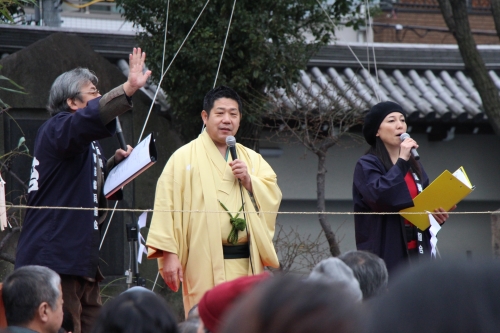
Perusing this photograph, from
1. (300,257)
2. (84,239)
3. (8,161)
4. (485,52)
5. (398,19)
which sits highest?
(398,19)

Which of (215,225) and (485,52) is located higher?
(485,52)

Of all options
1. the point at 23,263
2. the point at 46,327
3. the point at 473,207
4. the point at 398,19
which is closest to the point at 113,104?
the point at 23,263

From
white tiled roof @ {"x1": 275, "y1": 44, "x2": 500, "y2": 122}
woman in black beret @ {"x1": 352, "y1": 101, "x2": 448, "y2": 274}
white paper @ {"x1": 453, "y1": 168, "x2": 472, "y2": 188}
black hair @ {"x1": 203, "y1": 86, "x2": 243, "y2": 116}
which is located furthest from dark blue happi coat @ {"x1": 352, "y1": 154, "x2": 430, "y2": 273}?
white tiled roof @ {"x1": 275, "y1": 44, "x2": 500, "y2": 122}

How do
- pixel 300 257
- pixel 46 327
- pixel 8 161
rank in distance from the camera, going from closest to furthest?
pixel 46 327, pixel 8 161, pixel 300 257

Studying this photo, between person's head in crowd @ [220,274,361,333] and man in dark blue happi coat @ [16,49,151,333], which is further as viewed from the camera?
man in dark blue happi coat @ [16,49,151,333]

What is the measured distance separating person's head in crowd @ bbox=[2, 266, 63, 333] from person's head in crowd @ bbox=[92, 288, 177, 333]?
3.71ft

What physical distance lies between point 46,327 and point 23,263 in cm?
109

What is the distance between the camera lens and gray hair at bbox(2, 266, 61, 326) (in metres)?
3.25

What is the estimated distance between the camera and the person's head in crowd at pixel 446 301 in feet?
3.75

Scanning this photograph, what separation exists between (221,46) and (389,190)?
2.90m

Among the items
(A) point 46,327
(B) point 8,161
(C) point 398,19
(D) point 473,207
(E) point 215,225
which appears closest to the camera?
(A) point 46,327

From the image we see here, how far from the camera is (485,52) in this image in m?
10.0

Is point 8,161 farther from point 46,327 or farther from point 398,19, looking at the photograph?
point 398,19

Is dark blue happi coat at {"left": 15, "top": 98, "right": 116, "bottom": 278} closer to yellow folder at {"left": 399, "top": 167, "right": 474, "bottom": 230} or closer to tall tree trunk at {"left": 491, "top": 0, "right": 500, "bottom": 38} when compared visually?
yellow folder at {"left": 399, "top": 167, "right": 474, "bottom": 230}
